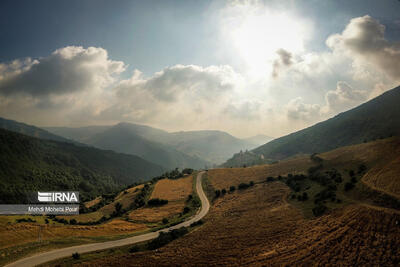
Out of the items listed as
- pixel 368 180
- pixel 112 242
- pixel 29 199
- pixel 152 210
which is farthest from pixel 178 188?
pixel 29 199

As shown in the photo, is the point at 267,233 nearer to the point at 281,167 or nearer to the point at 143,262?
the point at 143,262

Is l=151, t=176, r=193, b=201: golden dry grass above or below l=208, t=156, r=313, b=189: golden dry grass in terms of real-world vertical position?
below

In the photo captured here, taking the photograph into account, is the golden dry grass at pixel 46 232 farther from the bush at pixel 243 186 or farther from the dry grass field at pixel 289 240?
the bush at pixel 243 186

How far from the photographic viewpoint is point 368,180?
48.5 meters

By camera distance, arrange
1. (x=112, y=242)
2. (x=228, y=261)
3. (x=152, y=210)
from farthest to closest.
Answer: (x=152, y=210)
(x=112, y=242)
(x=228, y=261)

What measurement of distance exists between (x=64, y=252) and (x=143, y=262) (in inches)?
628

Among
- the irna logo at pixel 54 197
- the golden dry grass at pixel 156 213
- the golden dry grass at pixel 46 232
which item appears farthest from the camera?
the golden dry grass at pixel 156 213

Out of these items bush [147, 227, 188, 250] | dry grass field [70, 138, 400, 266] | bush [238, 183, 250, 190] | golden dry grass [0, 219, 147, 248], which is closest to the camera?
dry grass field [70, 138, 400, 266]

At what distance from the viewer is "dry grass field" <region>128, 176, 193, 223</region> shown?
6539 centimetres

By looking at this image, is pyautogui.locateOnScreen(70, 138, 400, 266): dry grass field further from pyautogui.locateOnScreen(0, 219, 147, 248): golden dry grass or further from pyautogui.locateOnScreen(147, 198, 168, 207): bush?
pyautogui.locateOnScreen(147, 198, 168, 207): bush

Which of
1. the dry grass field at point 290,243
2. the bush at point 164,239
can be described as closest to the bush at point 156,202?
the dry grass field at point 290,243

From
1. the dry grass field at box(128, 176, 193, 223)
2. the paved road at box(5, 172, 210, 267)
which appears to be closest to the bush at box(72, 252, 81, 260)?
the paved road at box(5, 172, 210, 267)

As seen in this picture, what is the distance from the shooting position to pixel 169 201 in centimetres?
8094

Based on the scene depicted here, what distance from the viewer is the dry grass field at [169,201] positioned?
65.4 meters
